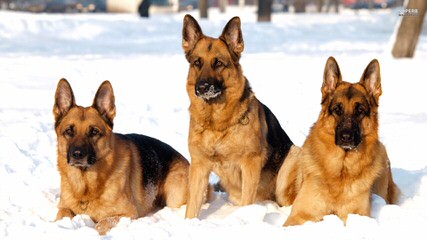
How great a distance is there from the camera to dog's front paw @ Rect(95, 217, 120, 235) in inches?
258

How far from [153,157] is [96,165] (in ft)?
2.98

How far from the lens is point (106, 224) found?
263 inches

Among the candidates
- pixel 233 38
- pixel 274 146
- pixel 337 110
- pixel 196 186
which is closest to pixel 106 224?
pixel 196 186

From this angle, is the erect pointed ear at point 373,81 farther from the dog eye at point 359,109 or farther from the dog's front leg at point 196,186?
the dog's front leg at point 196,186

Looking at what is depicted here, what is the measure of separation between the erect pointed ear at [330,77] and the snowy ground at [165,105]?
3.75 feet

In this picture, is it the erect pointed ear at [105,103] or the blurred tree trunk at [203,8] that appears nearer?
the erect pointed ear at [105,103]

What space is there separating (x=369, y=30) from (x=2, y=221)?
3249cm

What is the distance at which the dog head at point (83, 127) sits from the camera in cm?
672

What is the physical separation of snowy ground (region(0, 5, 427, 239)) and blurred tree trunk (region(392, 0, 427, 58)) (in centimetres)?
41

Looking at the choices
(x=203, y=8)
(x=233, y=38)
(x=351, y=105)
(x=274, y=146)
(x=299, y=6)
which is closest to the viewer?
(x=351, y=105)

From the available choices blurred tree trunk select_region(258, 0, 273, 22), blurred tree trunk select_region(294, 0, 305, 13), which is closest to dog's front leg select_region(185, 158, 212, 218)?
blurred tree trunk select_region(258, 0, 273, 22)

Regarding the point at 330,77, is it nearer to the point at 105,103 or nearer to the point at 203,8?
the point at 105,103

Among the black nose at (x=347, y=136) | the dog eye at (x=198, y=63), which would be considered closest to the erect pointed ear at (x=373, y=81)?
the black nose at (x=347, y=136)

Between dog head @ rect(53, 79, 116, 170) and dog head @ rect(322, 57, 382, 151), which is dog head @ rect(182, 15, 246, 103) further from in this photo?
dog head @ rect(322, 57, 382, 151)
